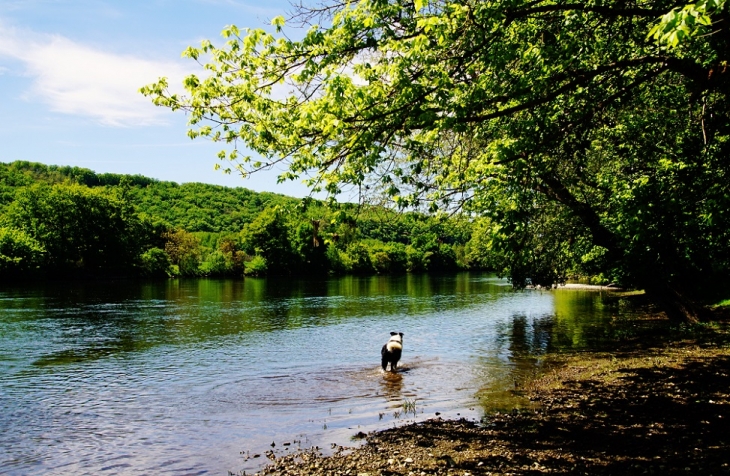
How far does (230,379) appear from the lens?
61.3ft

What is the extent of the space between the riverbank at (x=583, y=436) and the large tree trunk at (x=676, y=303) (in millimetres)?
11284

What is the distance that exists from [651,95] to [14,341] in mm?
29186

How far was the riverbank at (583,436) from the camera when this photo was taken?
7719 mm

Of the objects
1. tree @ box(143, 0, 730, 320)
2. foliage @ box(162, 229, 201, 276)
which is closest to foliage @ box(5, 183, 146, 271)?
foliage @ box(162, 229, 201, 276)

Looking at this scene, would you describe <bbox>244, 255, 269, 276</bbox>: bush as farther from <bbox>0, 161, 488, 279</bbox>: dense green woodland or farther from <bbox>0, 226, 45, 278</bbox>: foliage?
<bbox>0, 226, 45, 278</bbox>: foliage

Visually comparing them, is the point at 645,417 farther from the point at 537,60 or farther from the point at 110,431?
the point at 110,431

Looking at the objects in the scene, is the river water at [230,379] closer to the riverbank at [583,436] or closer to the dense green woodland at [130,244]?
the riverbank at [583,436]

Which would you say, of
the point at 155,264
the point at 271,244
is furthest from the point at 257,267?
the point at 155,264

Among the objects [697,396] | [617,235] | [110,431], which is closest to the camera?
[697,396]

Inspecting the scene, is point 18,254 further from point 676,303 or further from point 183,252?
point 676,303

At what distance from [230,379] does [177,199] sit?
540ft

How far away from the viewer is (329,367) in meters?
20.5

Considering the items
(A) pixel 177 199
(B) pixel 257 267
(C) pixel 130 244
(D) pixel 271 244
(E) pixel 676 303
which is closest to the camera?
(E) pixel 676 303

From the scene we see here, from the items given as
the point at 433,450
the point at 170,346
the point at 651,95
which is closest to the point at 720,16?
the point at 651,95
